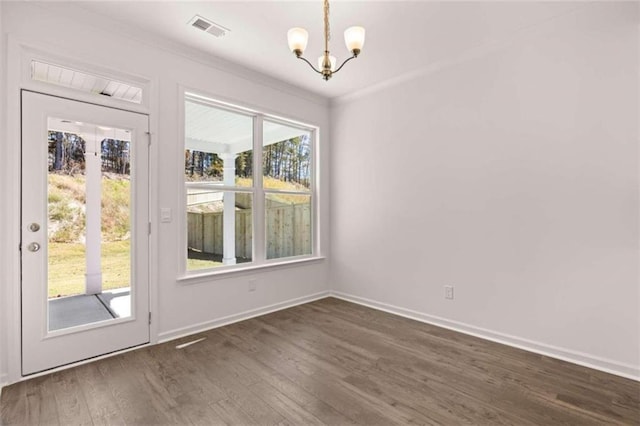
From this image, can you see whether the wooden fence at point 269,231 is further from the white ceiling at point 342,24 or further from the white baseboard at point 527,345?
the white ceiling at point 342,24

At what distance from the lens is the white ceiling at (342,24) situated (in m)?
2.55

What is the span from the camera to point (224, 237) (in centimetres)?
368

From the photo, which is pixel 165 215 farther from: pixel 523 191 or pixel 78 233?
pixel 523 191

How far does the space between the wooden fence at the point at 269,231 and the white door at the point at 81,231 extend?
0.56m

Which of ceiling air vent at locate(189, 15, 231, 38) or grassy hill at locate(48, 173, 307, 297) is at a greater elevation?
ceiling air vent at locate(189, 15, 231, 38)

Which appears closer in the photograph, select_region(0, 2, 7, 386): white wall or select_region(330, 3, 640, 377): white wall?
select_region(0, 2, 7, 386): white wall

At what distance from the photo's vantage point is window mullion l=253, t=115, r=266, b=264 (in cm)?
393

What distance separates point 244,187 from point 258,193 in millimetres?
193

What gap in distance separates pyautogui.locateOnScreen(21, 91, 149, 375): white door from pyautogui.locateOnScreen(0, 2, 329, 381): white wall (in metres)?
0.09

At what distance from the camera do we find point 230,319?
356 cm

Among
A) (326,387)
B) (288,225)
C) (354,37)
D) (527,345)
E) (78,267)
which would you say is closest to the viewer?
(354,37)

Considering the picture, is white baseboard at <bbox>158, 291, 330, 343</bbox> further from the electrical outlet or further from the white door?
the electrical outlet

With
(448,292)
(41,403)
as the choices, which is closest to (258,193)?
(448,292)

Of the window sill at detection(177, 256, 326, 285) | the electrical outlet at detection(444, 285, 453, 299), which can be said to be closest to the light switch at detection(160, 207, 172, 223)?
the window sill at detection(177, 256, 326, 285)
